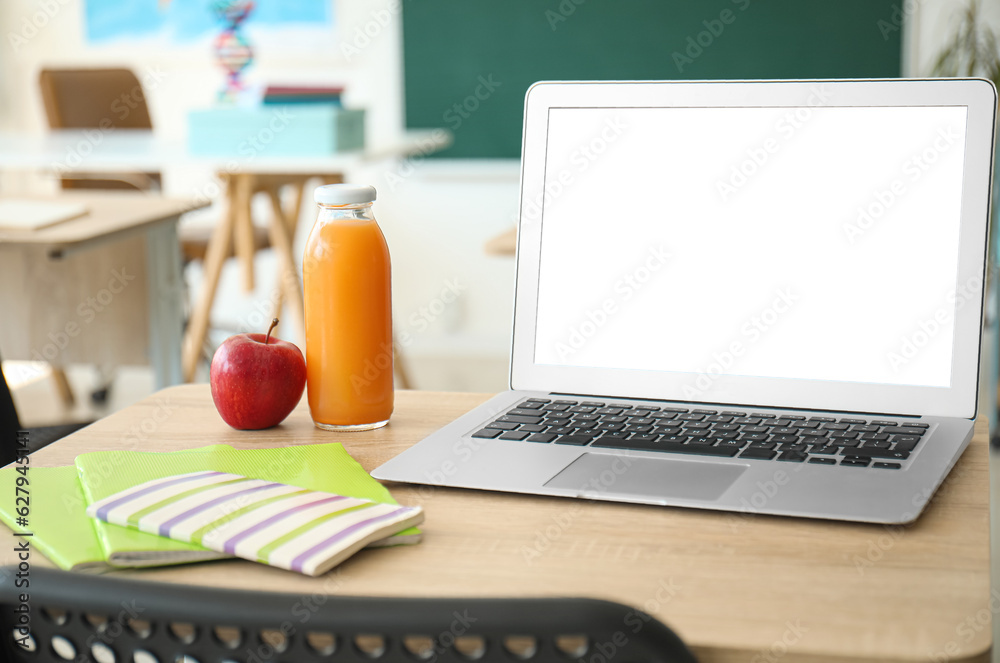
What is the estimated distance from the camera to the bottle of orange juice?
83cm

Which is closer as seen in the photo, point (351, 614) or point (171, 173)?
point (351, 614)

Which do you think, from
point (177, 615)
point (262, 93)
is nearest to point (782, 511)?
point (177, 615)

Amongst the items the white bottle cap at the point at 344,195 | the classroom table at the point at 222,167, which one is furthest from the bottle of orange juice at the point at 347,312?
the classroom table at the point at 222,167

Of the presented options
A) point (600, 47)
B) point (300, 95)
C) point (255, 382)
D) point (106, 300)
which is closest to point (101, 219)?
point (106, 300)

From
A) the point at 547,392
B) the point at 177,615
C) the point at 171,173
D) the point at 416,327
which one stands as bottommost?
the point at 416,327

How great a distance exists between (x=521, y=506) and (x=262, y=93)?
8.25 feet

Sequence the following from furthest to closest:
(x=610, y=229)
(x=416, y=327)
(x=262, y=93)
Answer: (x=416, y=327)
(x=262, y=93)
(x=610, y=229)

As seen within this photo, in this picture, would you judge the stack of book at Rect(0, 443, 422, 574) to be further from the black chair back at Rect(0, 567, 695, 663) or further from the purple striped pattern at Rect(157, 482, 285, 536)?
the black chair back at Rect(0, 567, 695, 663)

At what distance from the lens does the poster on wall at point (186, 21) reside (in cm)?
390

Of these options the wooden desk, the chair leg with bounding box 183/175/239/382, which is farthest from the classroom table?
the wooden desk

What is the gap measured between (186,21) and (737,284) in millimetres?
3580

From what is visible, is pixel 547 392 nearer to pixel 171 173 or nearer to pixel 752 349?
pixel 752 349

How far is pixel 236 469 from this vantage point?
2.36 ft

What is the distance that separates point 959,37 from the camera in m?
3.40
